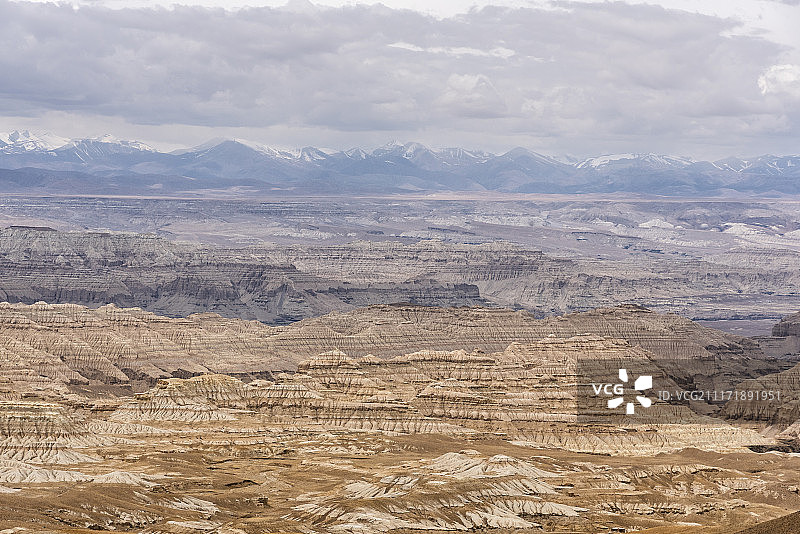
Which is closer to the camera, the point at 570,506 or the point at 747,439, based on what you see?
the point at 570,506

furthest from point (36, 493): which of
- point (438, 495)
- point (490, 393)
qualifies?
point (490, 393)

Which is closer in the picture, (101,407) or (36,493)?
(36,493)

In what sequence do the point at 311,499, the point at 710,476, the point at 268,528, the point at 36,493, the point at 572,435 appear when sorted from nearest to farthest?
the point at 268,528, the point at 36,493, the point at 311,499, the point at 710,476, the point at 572,435

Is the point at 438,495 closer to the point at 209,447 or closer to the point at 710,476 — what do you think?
the point at 710,476

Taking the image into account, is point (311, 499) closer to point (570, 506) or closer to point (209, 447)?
point (570, 506)

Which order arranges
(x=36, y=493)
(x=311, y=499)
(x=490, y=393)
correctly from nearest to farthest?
(x=36, y=493) < (x=311, y=499) < (x=490, y=393)

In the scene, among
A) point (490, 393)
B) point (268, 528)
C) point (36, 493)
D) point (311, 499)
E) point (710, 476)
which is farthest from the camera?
point (490, 393)

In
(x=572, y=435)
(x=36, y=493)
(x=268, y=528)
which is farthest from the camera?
(x=572, y=435)

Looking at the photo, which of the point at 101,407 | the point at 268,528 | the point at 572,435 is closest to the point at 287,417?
the point at 101,407
